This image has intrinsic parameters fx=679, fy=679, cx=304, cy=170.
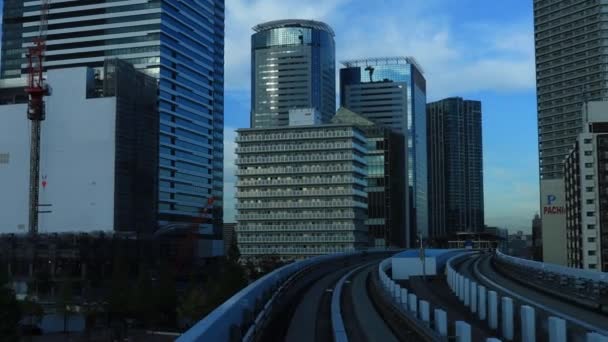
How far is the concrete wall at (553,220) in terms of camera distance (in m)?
183

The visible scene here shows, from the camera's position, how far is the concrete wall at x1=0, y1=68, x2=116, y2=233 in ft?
616

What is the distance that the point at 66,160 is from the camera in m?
195

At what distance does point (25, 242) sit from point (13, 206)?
127ft

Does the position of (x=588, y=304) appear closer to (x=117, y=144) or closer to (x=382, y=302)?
(x=382, y=302)

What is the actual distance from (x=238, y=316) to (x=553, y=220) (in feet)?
589

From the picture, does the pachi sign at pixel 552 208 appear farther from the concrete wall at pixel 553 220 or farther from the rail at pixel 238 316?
the rail at pixel 238 316

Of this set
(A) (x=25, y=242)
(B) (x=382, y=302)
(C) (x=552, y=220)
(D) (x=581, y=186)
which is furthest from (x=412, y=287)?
(C) (x=552, y=220)

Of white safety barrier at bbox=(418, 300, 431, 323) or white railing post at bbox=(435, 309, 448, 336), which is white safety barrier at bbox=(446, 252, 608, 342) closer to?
white railing post at bbox=(435, 309, 448, 336)

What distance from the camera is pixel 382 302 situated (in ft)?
118

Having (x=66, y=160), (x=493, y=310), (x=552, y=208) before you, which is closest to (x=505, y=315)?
(x=493, y=310)

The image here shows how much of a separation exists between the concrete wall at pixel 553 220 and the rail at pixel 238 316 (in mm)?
160547

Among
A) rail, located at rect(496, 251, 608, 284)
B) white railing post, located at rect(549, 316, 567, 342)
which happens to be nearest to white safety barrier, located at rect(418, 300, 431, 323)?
white railing post, located at rect(549, 316, 567, 342)

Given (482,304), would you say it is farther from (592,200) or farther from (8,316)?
(592,200)

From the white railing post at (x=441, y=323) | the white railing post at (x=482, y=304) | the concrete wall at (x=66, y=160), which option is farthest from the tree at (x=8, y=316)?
the concrete wall at (x=66, y=160)
